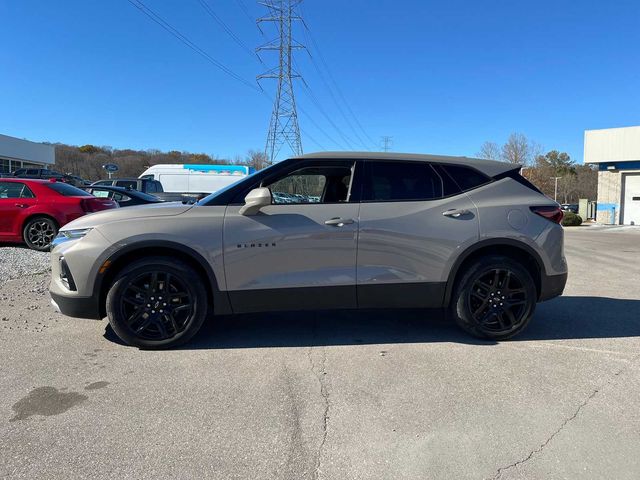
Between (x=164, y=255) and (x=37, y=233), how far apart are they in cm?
695

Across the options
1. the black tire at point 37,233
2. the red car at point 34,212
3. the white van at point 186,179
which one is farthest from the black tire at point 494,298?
the white van at point 186,179

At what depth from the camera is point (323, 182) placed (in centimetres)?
453

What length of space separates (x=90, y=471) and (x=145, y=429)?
449mm

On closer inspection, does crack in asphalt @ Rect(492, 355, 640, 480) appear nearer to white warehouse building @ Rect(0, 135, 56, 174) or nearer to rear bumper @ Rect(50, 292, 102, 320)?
rear bumper @ Rect(50, 292, 102, 320)

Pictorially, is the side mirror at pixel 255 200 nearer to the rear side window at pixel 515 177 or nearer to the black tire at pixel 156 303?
the black tire at pixel 156 303

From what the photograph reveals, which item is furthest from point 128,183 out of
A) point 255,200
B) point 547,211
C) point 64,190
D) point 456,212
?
point 547,211

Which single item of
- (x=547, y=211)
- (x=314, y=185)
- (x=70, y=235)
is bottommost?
(x=70, y=235)

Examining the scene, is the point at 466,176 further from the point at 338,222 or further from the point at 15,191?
the point at 15,191

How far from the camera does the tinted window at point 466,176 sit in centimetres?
463

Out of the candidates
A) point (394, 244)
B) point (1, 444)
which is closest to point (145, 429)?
point (1, 444)

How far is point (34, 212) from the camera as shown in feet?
31.2

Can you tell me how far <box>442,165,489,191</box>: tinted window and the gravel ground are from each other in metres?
6.46

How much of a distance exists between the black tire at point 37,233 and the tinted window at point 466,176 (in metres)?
8.38

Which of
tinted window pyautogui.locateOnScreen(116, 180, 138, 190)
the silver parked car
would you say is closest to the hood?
the silver parked car
